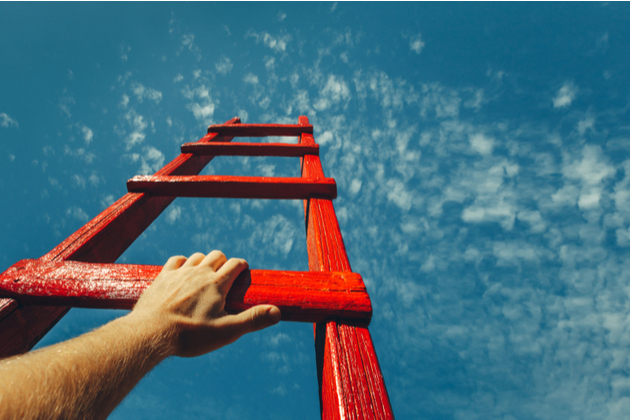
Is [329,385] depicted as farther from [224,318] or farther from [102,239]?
[102,239]

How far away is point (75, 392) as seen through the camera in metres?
0.55

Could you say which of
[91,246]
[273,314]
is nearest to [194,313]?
[273,314]

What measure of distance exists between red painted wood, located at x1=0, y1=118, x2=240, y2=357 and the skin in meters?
0.53

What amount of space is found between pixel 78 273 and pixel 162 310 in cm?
48

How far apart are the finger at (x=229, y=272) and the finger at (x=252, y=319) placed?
0.11m

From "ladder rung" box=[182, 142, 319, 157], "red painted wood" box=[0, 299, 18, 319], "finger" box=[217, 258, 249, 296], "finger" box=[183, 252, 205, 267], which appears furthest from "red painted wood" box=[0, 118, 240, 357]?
"finger" box=[217, 258, 249, 296]

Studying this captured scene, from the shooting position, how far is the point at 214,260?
1098mm

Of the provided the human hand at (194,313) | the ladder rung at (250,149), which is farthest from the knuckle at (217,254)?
the ladder rung at (250,149)

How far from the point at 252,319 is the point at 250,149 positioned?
1.97 metres

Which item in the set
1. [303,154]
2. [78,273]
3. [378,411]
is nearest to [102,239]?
[78,273]

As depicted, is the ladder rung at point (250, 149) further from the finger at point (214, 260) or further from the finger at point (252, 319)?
the finger at point (252, 319)

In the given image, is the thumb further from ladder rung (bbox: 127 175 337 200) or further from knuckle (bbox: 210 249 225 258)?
ladder rung (bbox: 127 175 337 200)

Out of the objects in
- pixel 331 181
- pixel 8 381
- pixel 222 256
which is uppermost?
pixel 331 181

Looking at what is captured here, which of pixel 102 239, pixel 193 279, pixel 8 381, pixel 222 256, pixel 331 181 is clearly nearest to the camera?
pixel 8 381
